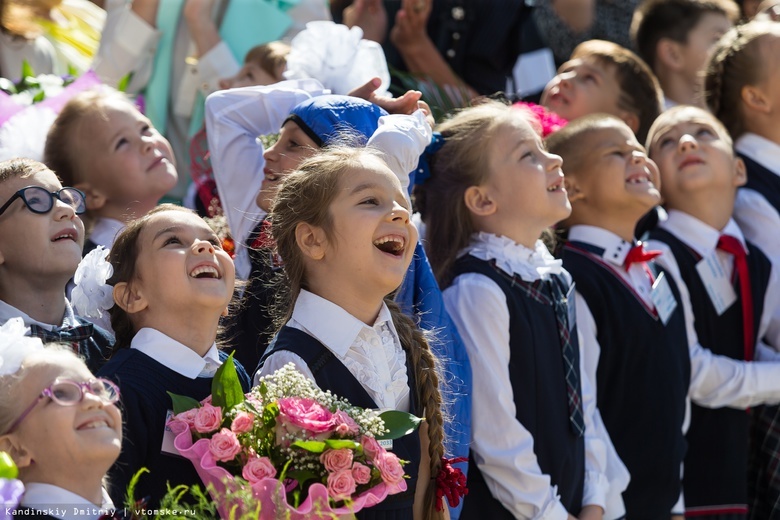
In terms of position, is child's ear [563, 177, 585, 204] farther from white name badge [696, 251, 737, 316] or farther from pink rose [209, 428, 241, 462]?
pink rose [209, 428, 241, 462]

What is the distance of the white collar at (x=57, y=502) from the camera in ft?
7.88

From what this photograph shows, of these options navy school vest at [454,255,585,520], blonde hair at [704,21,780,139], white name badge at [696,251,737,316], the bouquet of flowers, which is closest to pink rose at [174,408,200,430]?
the bouquet of flowers

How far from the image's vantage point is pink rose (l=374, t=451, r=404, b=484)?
2.58 m

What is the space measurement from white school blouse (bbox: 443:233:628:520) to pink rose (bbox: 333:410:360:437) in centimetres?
106

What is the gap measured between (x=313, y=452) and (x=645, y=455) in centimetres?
196

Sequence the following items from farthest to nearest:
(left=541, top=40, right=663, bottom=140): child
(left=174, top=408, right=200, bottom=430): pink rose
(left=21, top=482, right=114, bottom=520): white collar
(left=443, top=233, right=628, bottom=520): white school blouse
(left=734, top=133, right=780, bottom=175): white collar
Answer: (left=541, top=40, right=663, bottom=140): child → (left=734, top=133, right=780, bottom=175): white collar → (left=443, top=233, right=628, bottom=520): white school blouse → (left=174, top=408, right=200, bottom=430): pink rose → (left=21, top=482, right=114, bottom=520): white collar

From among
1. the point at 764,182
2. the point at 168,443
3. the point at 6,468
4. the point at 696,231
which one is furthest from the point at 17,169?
the point at 764,182

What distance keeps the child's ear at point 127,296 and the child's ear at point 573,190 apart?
195 centimetres

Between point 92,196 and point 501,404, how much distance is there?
1.68 meters

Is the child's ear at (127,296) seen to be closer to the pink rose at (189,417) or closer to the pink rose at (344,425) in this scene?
the pink rose at (189,417)

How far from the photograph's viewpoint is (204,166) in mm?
4609

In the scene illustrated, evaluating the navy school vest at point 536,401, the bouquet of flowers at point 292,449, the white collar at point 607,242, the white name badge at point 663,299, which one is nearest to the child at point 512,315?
the navy school vest at point 536,401

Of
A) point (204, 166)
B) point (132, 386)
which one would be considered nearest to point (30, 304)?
point (132, 386)

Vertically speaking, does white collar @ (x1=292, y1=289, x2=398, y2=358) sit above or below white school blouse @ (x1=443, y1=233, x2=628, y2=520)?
above
